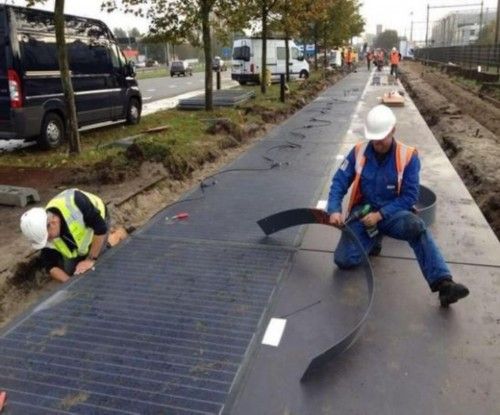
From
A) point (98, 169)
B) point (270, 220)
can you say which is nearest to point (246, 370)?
point (270, 220)

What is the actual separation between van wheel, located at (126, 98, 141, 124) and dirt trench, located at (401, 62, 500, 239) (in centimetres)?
718

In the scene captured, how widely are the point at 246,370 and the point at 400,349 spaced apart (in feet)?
3.37

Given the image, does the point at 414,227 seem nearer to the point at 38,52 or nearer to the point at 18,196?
the point at 18,196

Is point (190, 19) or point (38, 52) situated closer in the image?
point (38, 52)

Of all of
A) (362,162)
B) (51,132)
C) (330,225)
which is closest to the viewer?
(362,162)

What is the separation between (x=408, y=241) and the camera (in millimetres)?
3932

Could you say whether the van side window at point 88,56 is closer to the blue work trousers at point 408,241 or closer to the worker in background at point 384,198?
the worker in background at point 384,198

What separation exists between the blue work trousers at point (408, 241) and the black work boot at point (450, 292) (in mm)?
64

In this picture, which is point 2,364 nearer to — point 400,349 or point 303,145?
point 400,349

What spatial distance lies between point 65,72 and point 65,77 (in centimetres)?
8

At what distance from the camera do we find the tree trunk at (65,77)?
7410mm

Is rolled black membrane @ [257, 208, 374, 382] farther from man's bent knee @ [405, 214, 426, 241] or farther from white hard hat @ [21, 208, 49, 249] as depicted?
white hard hat @ [21, 208, 49, 249]

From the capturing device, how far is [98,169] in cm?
695

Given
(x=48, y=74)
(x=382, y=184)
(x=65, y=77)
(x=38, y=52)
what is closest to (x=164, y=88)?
(x=48, y=74)
